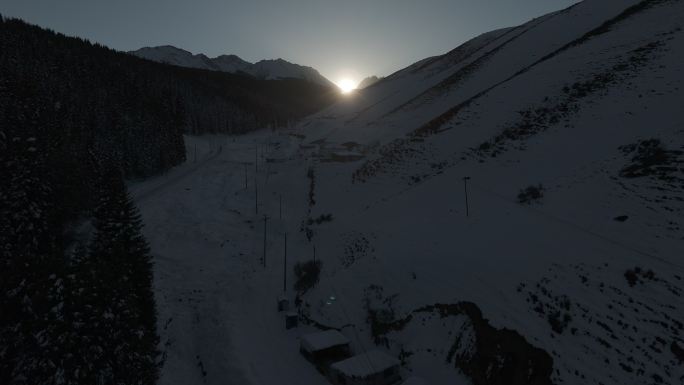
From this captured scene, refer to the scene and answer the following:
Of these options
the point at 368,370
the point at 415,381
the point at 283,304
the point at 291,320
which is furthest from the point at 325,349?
the point at 283,304

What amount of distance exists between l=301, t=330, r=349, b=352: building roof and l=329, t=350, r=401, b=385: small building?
6.38ft

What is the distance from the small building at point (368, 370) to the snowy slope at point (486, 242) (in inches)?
39.3

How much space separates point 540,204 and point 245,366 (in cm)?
2145

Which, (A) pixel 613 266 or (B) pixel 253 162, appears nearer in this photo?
(A) pixel 613 266

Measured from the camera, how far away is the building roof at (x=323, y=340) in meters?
24.4

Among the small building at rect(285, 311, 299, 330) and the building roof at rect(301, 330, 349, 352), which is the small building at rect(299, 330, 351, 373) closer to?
the building roof at rect(301, 330, 349, 352)

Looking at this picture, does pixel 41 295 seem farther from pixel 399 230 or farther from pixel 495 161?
pixel 495 161

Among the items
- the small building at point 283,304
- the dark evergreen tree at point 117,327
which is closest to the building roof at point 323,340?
the small building at point 283,304

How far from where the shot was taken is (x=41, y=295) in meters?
16.4

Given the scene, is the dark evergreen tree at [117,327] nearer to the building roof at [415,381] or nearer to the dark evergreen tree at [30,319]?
the dark evergreen tree at [30,319]

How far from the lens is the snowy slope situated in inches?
677

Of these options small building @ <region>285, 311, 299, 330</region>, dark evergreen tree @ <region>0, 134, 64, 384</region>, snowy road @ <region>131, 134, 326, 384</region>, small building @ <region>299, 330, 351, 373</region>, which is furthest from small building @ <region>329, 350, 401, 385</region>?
dark evergreen tree @ <region>0, 134, 64, 384</region>

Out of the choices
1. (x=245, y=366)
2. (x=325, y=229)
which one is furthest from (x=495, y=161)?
(x=245, y=366)

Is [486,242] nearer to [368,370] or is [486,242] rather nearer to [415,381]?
[415,381]
